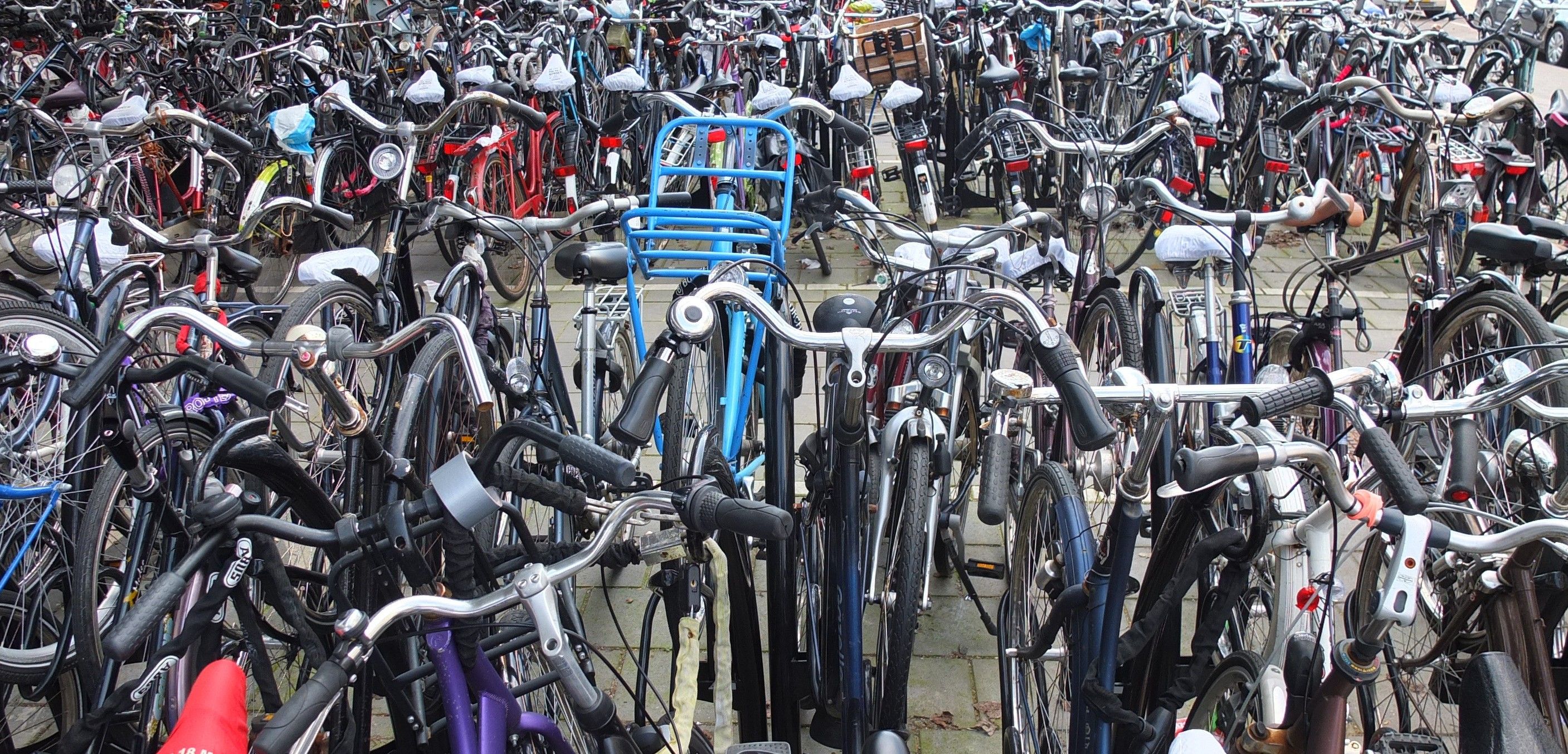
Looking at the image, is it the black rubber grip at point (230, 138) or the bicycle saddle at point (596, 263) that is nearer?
the bicycle saddle at point (596, 263)

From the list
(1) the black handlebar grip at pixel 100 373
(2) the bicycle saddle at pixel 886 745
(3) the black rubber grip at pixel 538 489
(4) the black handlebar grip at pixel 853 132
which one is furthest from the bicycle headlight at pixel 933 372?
(4) the black handlebar grip at pixel 853 132

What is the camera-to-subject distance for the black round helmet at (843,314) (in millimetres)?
2682

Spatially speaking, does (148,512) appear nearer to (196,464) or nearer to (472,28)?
(196,464)

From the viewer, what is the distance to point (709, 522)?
1.59m

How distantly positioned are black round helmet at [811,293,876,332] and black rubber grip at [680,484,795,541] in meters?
1.11

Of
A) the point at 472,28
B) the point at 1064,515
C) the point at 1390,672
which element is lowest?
the point at 1390,672

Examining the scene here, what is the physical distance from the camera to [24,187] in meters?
3.76

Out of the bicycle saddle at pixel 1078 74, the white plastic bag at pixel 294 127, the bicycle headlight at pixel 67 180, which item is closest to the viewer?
the bicycle headlight at pixel 67 180

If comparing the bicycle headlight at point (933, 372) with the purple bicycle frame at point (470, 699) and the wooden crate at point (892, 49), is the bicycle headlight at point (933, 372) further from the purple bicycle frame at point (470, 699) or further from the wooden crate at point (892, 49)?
the wooden crate at point (892, 49)

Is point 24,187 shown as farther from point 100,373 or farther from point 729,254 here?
point 729,254

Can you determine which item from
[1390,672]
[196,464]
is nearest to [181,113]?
[196,464]

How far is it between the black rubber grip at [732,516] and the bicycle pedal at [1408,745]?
0.93 metres

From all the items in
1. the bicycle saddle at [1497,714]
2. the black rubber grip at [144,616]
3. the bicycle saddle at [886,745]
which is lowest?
the bicycle saddle at [886,745]

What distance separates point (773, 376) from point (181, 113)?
2821 millimetres
